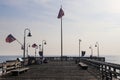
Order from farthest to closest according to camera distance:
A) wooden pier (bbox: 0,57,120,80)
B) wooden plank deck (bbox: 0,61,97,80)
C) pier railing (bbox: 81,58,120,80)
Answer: wooden plank deck (bbox: 0,61,97,80), wooden pier (bbox: 0,57,120,80), pier railing (bbox: 81,58,120,80)

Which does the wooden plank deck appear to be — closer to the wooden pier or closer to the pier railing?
the wooden pier

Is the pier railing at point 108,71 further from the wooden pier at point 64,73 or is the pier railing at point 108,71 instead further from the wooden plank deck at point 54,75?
the wooden plank deck at point 54,75

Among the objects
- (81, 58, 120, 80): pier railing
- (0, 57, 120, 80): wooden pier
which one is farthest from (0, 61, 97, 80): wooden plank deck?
(81, 58, 120, 80): pier railing

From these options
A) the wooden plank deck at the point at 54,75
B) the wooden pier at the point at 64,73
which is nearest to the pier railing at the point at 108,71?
the wooden pier at the point at 64,73

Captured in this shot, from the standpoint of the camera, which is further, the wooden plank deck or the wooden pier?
the wooden plank deck

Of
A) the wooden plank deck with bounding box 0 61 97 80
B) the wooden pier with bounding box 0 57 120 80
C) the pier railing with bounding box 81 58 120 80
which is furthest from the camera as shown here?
the wooden plank deck with bounding box 0 61 97 80

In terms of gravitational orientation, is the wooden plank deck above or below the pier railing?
below

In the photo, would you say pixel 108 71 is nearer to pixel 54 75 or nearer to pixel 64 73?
pixel 54 75

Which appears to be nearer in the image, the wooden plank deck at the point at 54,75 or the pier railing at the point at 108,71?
the pier railing at the point at 108,71

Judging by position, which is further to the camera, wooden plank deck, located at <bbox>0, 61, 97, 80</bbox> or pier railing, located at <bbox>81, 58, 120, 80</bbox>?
wooden plank deck, located at <bbox>0, 61, 97, 80</bbox>

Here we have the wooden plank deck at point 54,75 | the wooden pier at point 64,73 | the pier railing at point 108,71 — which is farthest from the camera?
the wooden plank deck at point 54,75

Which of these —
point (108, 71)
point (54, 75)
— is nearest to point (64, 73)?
point (54, 75)

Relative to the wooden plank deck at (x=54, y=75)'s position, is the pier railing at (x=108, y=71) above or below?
above

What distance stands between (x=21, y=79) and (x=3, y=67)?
6.38 m
